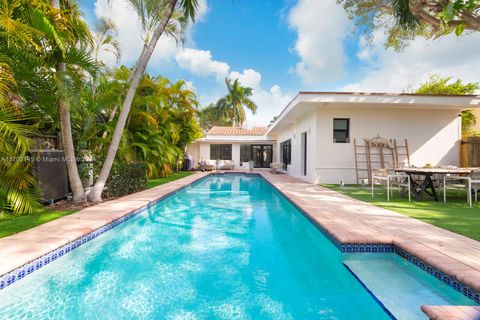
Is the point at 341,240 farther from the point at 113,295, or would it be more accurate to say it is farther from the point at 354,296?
the point at 113,295

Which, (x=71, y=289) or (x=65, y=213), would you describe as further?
(x=65, y=213)

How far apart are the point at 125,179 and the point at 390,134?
10.8m

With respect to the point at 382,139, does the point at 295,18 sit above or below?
above

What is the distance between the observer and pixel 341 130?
1175cm

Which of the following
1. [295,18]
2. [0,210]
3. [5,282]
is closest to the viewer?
[5,282]

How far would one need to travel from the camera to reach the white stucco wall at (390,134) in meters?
11.6

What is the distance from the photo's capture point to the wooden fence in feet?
37.6

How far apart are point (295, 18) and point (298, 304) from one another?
15310 mm

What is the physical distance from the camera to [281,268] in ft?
12.8

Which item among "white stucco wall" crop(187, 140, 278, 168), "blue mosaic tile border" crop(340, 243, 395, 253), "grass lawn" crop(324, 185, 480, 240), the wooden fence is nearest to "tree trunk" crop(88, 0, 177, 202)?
"blue mosaic tile border" crop(340, 243, 395, 253)

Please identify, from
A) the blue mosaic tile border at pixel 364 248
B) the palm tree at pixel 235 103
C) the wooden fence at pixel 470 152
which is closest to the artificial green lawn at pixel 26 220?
the blue mosaic tile border at pixel 364 248

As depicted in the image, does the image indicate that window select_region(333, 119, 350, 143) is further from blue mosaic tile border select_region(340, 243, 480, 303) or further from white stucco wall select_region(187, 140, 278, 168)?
white stucco wall select_region(187, 140, 278, 168)

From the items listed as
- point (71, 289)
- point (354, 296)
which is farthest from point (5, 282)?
point (354, 296)

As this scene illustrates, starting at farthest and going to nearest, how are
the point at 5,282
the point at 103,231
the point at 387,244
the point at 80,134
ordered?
1. the point at 80,134
2. the point at 103,231
3. the point at 387,244
4. the point at 5,282
